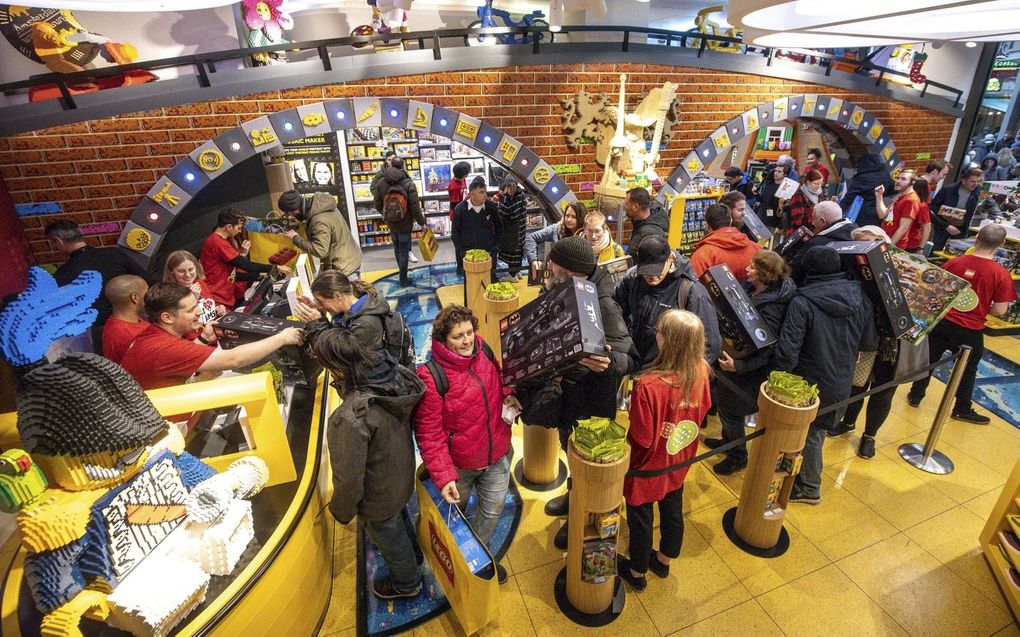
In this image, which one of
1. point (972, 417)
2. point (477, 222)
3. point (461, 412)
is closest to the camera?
point (461, 412)

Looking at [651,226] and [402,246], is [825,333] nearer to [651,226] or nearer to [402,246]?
[651,226]

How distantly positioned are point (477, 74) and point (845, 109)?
5.97 m

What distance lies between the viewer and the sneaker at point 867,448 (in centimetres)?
367

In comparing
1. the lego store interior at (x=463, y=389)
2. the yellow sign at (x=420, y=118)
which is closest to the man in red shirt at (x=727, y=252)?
the lego store interior at (x=463, y=389)

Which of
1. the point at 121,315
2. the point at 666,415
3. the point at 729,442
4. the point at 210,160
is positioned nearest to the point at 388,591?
the point at 666,415

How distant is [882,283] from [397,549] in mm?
3246

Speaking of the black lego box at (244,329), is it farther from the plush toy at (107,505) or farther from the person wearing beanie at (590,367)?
the person wearing beanie at (590,367)

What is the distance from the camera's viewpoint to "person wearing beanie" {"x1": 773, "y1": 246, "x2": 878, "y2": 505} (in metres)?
2.86

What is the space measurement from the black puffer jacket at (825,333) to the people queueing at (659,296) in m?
0.40

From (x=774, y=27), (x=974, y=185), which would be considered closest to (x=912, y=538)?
(x=774, y=27)

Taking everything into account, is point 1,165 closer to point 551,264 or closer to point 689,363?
point 551,264

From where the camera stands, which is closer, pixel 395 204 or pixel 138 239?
pixel 138 239

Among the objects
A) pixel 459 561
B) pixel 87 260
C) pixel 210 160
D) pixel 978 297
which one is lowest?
pixel 459 561

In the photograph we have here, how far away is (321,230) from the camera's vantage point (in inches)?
201
